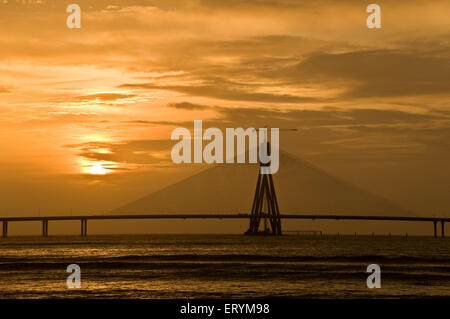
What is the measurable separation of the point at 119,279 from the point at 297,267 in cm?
1663

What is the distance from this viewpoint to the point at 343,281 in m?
42.5

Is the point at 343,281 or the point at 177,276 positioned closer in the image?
the point at 343,281

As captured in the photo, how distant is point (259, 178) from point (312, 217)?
1414cm
